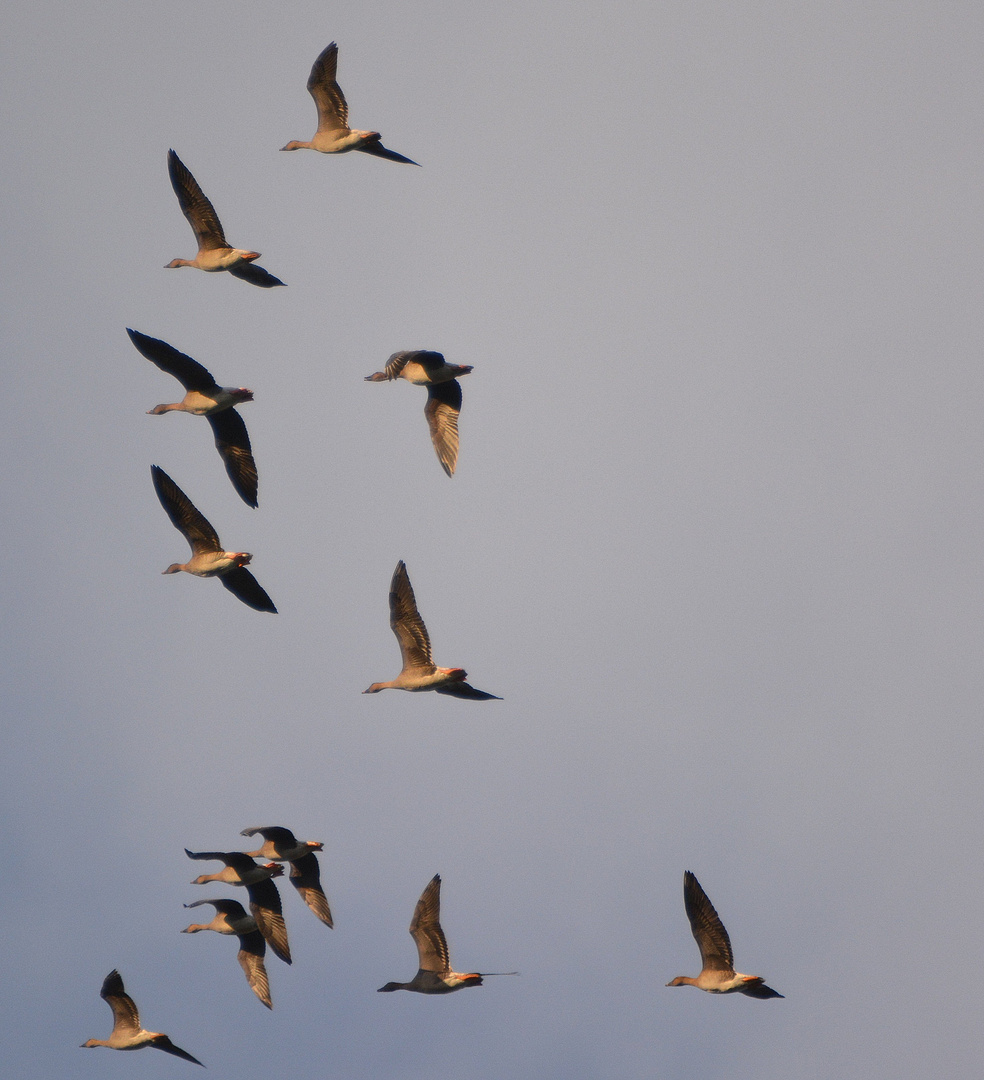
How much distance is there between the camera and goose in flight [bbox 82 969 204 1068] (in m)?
→ 41.7

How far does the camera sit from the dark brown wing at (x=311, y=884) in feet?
146

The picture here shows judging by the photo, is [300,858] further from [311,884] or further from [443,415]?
[443,415]

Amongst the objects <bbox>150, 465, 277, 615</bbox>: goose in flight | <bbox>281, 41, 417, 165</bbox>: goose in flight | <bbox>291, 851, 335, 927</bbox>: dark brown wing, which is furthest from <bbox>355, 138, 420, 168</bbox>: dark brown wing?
<bbox>291, 851, 335, 927</bbox>: dark brown wing

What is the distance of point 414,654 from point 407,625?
76cm

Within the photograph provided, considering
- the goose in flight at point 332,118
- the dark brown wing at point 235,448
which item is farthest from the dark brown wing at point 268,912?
the goose in flight at point 332,118

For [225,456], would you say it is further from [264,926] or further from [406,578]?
[264,926]

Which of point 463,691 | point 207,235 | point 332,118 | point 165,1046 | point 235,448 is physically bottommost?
point 165,1046

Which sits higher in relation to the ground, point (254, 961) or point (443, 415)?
point (443, 415)

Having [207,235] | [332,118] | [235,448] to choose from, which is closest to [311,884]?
[235,448]

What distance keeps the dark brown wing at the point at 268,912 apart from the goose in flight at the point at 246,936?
23 centimetres

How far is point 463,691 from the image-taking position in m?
41.0

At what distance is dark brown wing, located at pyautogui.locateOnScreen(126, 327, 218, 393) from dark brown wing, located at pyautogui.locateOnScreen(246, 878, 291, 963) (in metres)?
12.6

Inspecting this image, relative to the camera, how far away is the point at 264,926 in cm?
4422

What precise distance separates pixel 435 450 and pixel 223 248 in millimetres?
6813
